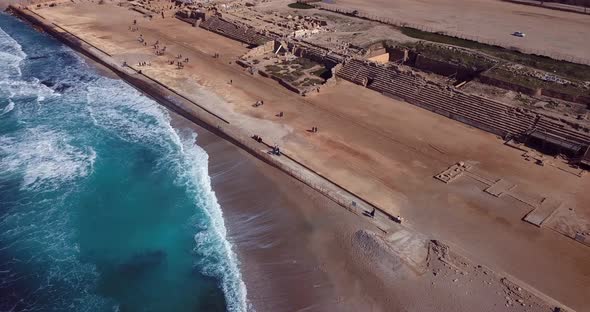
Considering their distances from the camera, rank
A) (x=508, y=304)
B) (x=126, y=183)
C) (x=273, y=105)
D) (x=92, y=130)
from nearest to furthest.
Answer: (x=508, y=304)
(x=126, y=183)
(x=92, y=130)
(x=273, y=105)

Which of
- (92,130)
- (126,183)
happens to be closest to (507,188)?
(126,183)

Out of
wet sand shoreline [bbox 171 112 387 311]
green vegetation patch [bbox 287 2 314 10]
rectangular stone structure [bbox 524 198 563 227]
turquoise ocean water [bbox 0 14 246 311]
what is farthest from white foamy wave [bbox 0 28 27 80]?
rectangular stone structure [bbox 524 198 563 227]

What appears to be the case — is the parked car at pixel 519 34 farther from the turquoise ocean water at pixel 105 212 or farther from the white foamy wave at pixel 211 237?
the white foamy wave at pixel 211 237

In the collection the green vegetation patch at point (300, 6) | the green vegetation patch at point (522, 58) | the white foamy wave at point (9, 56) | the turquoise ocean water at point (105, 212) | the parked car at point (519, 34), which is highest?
the parked car at point (519, 34)

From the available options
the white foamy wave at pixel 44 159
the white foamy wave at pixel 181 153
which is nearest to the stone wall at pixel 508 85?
the white foamy wave at pixel 181 153

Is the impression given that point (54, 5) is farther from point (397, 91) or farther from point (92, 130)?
point (397, 91)

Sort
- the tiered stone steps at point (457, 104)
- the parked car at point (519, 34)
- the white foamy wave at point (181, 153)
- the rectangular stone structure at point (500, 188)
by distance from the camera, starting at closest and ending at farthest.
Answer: the white foamy wave at point (181, 153), the rectangular stone structure at point (500, 188), the tiered stone steps at point (457, 104), the parked car at point (519, 34)

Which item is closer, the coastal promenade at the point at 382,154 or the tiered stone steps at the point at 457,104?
the coastal promenade at the point at 382,154

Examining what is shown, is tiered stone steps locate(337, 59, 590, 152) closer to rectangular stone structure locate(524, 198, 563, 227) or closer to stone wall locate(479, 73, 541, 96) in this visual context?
stone wall locate(479, 73, 541, 96)
